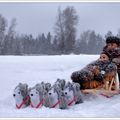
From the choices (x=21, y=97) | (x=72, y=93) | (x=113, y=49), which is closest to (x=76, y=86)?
(x=72, y=93)

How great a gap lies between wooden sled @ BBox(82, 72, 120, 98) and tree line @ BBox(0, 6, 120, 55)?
4.03m

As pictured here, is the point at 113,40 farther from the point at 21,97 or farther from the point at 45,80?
the point at 21,97

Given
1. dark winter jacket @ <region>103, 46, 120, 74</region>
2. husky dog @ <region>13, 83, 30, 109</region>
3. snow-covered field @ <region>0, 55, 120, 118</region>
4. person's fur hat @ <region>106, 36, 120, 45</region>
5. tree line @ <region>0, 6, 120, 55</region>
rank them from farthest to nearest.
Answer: tree line @ <region>0, 6, 120, 55</region> → person's fur hat @ <region>106, 36, 120, 45</region> → dark winter jacket @ <region>103, 46, 120, 74</region> → husky dog @ <region>13, 83, 30, 109</region> → snow-covered field @ <region>0, 55, 120, 118</region>

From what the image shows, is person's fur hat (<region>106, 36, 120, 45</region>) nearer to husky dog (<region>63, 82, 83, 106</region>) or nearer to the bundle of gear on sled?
the bundle of gear on sled

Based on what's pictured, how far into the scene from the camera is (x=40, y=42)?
11.5 m

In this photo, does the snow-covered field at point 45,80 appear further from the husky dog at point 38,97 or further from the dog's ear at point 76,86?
the dog's ear at point 76,86

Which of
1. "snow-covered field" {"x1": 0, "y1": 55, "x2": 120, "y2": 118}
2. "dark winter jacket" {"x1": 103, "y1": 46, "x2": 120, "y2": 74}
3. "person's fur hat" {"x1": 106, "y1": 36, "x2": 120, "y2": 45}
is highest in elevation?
"person's fur hat" {"x1": 106, "y1": 36, "x2": 120, "y2": 45}

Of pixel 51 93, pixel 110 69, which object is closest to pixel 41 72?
pixel 110 69

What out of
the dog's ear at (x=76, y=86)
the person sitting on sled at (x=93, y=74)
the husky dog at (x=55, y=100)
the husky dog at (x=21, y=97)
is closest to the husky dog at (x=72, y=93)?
the dog's ear at (x=76, y=86)

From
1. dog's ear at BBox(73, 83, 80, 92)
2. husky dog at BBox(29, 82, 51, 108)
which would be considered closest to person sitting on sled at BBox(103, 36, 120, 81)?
dog's ear at BBox(73, 83, 80, 92)

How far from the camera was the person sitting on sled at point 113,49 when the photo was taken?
607cm

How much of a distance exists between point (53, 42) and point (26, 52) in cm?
138

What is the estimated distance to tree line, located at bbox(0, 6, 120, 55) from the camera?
34.2ft

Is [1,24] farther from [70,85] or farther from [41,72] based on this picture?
[70,85]
